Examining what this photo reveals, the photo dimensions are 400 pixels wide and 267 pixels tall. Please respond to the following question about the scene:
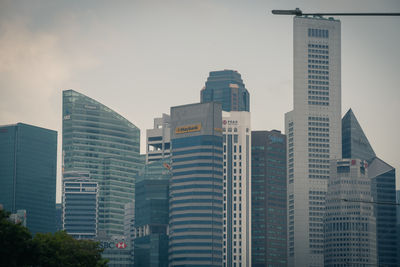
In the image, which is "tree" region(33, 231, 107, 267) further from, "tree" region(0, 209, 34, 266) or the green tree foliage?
"tree" region(0, 209, 34, 266)

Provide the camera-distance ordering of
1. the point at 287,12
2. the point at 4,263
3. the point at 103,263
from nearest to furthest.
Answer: the point at 287,12 → the point at 4,263 → the point at 103,263

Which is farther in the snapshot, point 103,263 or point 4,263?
point 103,263

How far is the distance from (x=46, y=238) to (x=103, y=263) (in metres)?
13.8

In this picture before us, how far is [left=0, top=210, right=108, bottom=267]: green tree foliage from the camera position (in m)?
115

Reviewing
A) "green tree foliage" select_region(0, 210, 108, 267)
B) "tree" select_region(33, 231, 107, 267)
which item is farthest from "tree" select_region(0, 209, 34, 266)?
"tree" select_region(33, 231, 107, 267)

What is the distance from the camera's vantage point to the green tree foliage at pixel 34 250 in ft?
376

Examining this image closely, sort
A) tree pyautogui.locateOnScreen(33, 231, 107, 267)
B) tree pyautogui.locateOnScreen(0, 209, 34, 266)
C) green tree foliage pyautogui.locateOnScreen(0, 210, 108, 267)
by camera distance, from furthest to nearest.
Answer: tree pyautogui.locateOnScreen(33, 231, 107, 267) < green tree foliage pyautogui.locateOnScreen(0, 210, 108, 267) < tree pyautogui.locateOnScreen(0, 209, 34, 266)

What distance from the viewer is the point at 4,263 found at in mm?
113688

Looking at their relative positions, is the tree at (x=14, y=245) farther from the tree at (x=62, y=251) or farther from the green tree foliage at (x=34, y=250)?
the tree at (x=62, y=251)

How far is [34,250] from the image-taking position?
11838cm

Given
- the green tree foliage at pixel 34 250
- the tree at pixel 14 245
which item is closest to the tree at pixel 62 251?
the green tree foliage at pixel 34 250

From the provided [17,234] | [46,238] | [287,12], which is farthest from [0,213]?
[287,12]

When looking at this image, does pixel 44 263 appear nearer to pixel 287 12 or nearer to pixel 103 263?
pixel 103 263

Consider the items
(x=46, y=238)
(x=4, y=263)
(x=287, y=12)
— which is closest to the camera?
(x=287, y=12)
